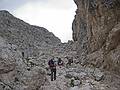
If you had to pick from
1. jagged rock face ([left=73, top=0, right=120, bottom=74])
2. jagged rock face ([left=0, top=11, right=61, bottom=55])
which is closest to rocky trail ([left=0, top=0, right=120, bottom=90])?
jagged rock face ([left=73, top=0, right=120, bottom=74])

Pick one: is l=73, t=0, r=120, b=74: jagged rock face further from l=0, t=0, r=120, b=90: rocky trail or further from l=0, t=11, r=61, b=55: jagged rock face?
l=0, t=11, r=61, b=55: jagged rock face

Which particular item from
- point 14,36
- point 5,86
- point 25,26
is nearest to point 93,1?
point 5,86

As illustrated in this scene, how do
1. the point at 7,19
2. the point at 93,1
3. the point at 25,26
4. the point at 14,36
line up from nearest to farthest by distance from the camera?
the point at 93,1 → the point at 14,36 → the point at 7,19 → the point at 25,26

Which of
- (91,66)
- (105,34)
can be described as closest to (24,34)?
Answer: (91,66)

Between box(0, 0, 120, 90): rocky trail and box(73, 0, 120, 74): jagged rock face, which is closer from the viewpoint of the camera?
box(0, 0, 120, 90): rocky trail

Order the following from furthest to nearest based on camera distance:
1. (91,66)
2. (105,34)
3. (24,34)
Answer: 1. (24,34)
2. (91,66)
3. (105,34)

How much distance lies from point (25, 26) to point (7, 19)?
7545 millimetres

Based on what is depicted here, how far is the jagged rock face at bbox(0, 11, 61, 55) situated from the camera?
60200 millimetres

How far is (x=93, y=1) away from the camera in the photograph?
34.2 m

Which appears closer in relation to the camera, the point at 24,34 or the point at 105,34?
the point at 105,34

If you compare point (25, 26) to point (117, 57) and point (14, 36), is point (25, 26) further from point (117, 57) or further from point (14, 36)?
point (117, 57)

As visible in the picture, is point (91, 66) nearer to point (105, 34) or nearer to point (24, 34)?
point (105, 34)

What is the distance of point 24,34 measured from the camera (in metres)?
70.3

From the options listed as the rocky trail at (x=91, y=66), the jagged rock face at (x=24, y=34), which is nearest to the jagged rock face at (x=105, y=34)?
the rocky trail at (x=91, y=66)
